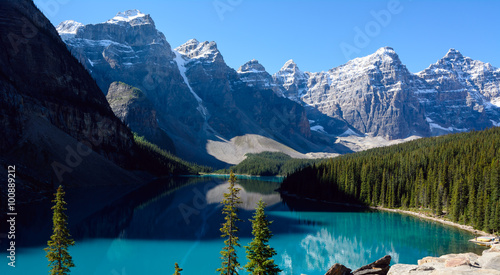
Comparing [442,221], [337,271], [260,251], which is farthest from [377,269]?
[442,221]

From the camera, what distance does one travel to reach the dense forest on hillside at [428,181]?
58731mm

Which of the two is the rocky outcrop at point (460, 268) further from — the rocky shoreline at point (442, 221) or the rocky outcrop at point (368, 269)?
the rocky shoreline at point (442, 221)

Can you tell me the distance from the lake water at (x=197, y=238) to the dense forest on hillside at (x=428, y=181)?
628 cm

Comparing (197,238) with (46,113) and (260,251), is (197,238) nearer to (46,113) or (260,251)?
(260,251)

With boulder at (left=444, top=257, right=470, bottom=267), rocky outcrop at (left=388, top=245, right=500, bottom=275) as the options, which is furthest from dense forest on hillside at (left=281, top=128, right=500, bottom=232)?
boulder at (left=444, top=257, right=470, bottom=267)

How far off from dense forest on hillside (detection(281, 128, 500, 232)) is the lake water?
247 inches

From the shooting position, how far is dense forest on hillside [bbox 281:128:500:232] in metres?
58.7

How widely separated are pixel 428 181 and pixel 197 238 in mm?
58668

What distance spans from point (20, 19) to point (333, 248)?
134373 millimetres

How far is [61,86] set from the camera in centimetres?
12544

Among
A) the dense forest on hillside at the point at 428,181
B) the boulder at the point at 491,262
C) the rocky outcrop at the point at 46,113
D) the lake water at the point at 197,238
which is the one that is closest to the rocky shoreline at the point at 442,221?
the dense forest on hillside at the point at 428,181

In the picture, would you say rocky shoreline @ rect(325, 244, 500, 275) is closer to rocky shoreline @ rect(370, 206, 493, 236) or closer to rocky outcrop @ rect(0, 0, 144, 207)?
rocky shoreline @ rect(370, 206, 493, 236)

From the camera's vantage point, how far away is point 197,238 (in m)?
49.3

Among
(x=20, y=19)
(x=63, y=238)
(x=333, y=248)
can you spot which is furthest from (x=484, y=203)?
(x=20, y=19)
